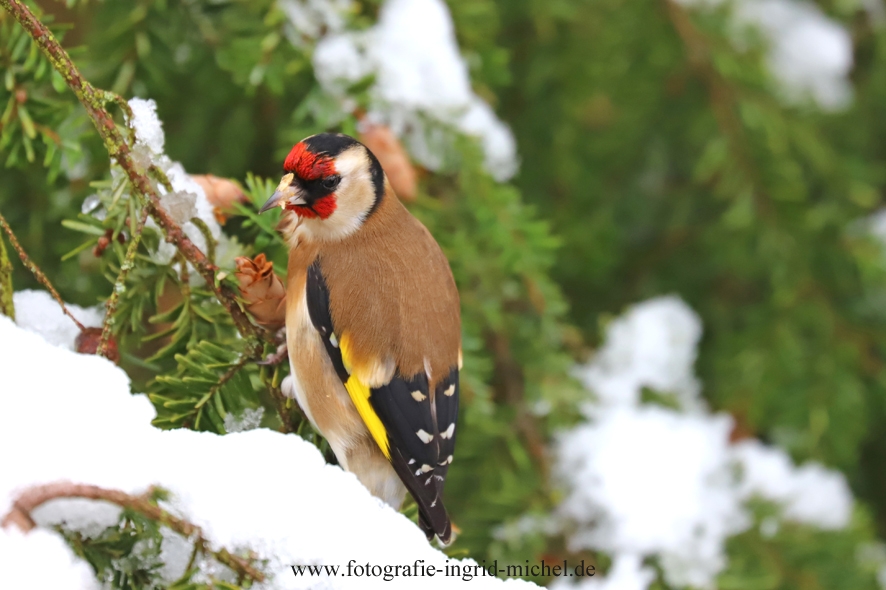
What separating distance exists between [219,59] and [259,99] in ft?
2.01

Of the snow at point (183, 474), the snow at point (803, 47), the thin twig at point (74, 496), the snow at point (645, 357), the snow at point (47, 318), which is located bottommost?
the thin twig at point (74, 496)

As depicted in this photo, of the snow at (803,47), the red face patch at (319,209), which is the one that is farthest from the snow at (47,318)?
the snow at (803,47)

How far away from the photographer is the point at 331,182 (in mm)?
1883

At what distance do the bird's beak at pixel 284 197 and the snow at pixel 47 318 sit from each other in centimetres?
37

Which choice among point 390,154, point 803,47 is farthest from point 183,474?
point 803,47

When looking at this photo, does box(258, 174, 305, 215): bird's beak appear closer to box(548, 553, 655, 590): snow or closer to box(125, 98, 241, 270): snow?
box(125, 98, 241, 270): snow

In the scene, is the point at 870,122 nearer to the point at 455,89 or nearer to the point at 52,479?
the point at 455,89

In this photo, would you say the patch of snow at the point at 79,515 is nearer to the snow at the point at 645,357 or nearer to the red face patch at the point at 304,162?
the red face patch at the point at 304,162

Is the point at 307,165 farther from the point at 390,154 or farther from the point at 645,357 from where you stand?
the point at 645,357

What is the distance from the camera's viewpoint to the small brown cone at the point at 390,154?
206cm

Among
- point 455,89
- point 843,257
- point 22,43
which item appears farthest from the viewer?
point 843,257

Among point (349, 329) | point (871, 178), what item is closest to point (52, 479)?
point (349, 329)

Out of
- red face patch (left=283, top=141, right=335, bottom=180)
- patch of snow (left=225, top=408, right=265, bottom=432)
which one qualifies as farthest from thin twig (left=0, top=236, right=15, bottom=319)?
red face patch (left=283, top=141, right=335, bottom=180)

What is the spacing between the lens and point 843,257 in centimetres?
Result: 282
